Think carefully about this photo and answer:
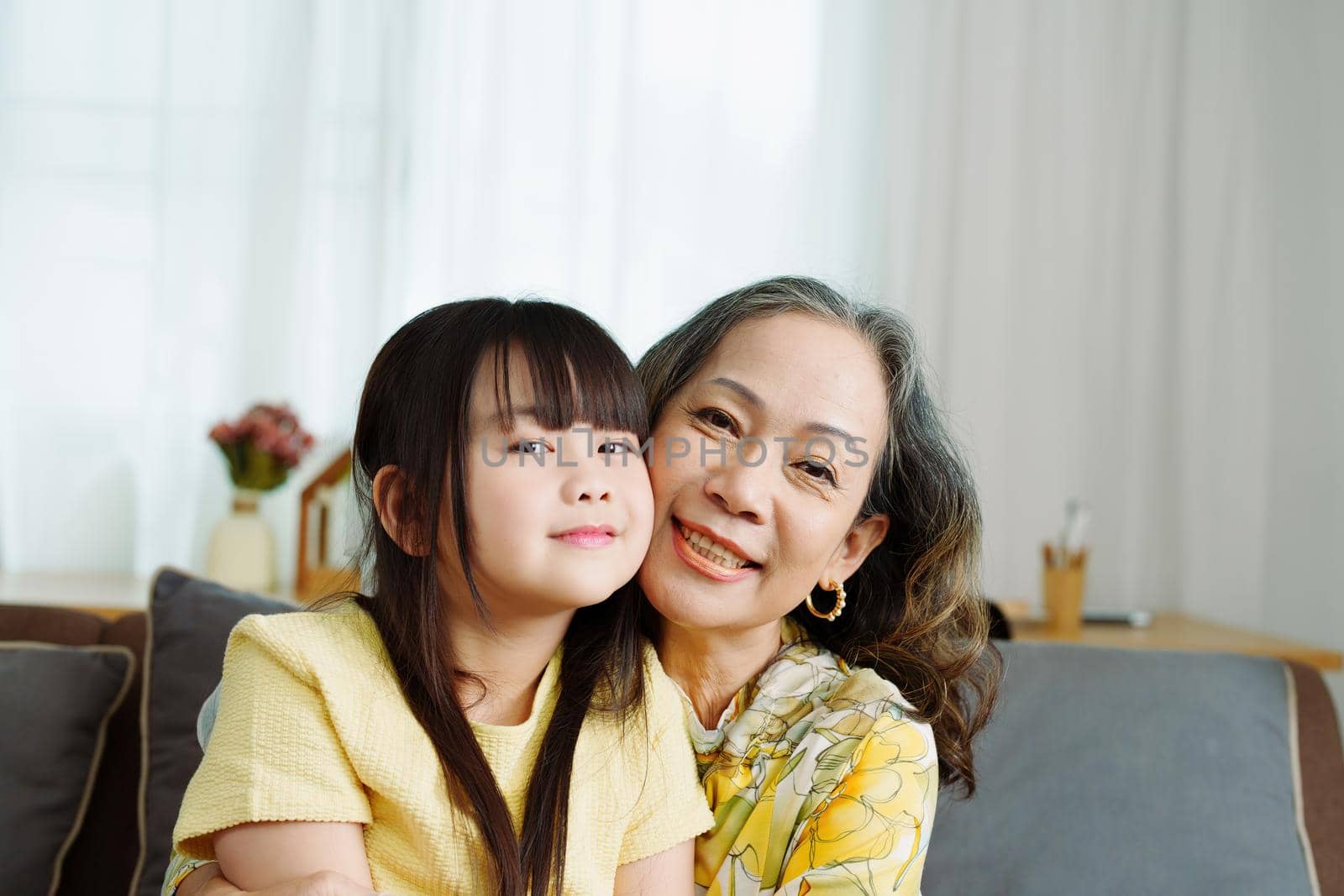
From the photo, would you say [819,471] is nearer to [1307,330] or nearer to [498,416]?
[498,416]

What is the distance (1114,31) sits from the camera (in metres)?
3.29

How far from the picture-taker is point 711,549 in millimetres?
1177

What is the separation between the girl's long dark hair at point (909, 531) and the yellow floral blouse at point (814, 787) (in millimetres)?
100

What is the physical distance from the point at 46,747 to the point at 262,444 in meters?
1.37

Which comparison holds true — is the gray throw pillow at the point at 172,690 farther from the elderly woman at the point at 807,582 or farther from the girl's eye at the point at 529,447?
the girl's eye at the point at 529,447

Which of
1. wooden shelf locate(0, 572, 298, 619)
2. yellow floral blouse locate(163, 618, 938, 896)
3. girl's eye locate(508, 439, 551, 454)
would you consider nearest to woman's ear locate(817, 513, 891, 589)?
yellow floral blouse locate(163, 618, 938, 896)

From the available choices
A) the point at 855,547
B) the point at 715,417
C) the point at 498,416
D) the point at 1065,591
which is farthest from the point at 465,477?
the point at 1065,591

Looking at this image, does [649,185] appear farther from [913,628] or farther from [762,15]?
[913,628]

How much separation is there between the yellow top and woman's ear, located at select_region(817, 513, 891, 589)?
1.12 ft

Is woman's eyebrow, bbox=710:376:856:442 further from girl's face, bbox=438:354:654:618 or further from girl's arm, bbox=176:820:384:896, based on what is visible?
girl's arm, bbox=176:820:384:896

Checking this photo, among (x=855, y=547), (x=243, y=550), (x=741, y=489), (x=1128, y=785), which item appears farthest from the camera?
(x=243, y=550)

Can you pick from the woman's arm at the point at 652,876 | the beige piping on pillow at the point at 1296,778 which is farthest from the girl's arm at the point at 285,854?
the beige piping on pillow at the point at 1296,778

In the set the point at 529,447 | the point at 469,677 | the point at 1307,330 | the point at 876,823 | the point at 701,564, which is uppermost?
the point at 1307,330

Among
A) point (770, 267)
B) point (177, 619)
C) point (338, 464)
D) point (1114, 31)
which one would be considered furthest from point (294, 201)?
point (1114, 31)
